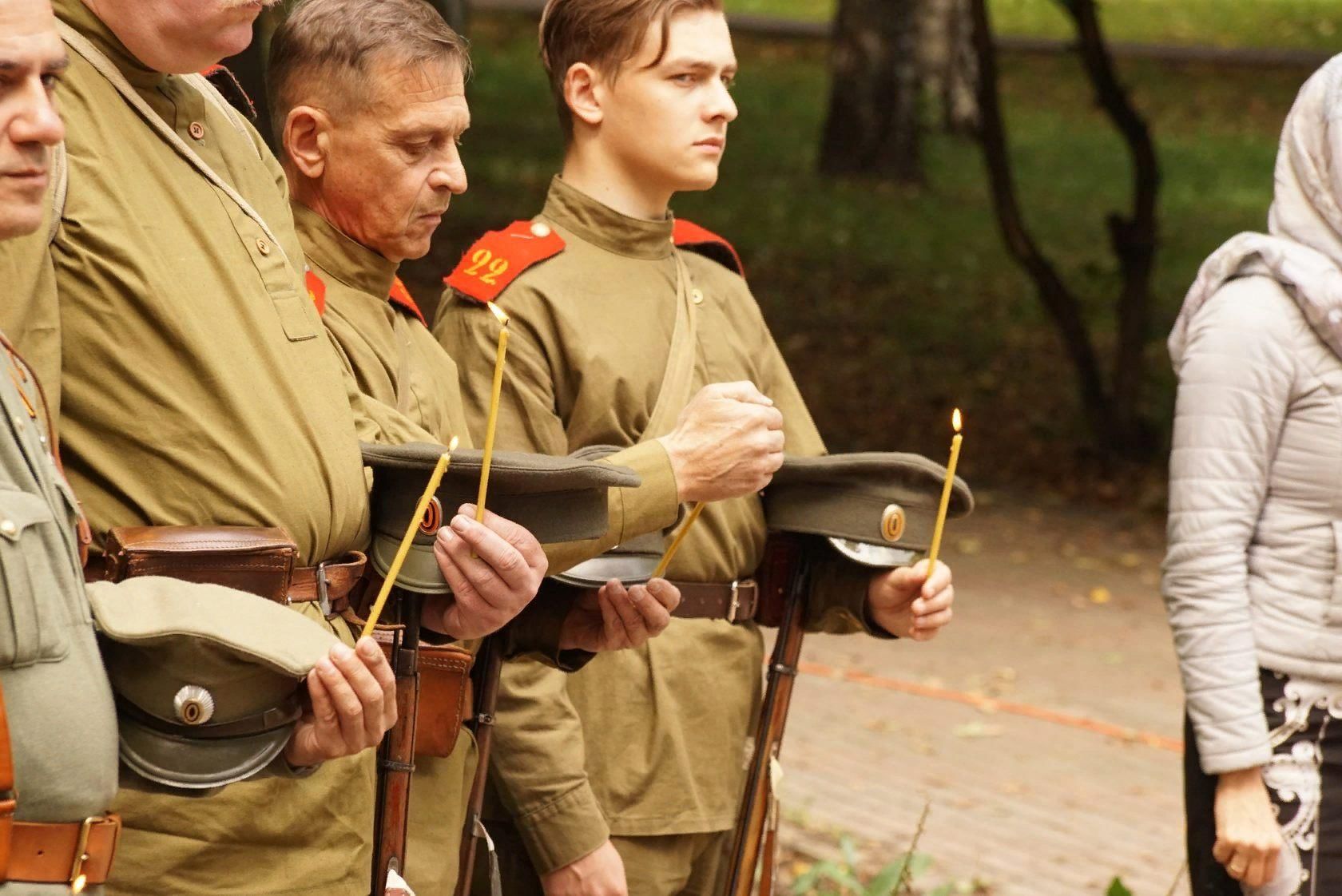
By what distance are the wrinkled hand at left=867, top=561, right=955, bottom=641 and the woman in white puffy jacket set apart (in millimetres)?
491

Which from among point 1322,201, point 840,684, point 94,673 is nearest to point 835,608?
point 1322,201

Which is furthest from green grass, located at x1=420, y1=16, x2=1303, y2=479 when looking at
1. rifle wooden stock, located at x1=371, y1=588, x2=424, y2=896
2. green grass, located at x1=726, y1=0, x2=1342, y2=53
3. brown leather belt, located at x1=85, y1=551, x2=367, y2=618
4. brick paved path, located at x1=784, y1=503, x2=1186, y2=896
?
brown leather belt, located at x1=85, y1=551, x2=367, y2=618

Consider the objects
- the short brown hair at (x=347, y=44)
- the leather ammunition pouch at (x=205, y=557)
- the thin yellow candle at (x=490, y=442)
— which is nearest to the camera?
the leather ammunition pouch at (x=205, y=557)

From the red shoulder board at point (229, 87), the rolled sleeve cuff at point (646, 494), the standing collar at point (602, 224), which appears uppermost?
the red shoulder board at point (229, 87)

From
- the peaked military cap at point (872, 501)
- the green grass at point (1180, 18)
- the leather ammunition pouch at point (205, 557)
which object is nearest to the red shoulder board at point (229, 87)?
the leather ammunition pouch at point (205, 557)

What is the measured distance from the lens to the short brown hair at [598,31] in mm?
3432

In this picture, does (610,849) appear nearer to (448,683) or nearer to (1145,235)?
(448,683)

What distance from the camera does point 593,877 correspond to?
10.7 feet

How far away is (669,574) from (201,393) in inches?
47.3

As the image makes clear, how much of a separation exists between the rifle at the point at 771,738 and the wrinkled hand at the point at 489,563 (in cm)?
96

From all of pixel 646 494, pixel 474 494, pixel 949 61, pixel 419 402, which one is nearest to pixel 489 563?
pixel 474 494

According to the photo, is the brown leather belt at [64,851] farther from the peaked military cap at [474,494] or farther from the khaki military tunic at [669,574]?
the khaki military tunic at [669,574]

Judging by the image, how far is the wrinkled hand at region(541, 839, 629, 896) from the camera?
326cm

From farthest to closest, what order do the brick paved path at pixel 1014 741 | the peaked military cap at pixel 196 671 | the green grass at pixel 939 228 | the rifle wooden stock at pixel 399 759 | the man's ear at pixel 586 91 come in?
the green grass at pixel 939 228 < the brick paved path at pixel 1014 741 < the man's ear at pixel 586 91 < the rifle wooden stock at pixel 399 759 < the peaked military cap at pixel 196 671
